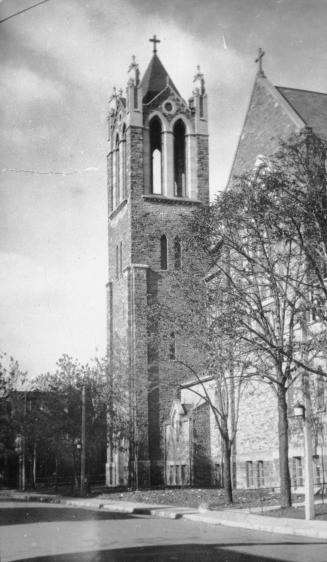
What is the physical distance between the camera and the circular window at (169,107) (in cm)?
5084

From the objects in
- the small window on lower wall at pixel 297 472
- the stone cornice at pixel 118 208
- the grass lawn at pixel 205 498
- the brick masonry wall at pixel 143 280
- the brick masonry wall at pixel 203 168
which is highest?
the brick masonry wall at pixel 203 168

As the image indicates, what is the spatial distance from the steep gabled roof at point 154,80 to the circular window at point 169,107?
107cm

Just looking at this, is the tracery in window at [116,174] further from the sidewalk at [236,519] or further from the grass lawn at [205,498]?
the sidewalk at [236,519]

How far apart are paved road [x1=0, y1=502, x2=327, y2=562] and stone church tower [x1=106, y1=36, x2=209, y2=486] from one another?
2410 centimetres

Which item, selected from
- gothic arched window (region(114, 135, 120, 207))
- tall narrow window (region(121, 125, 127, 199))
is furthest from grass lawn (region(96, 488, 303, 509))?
gothic arched window (region(114, 135, 120, 207))

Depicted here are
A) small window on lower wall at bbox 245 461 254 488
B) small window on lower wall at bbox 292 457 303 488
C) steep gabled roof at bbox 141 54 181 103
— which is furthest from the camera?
steep gabled roof at bbox 141 54 181 103

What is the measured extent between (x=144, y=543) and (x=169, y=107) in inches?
1602

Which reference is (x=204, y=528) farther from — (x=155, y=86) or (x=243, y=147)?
(x=155, y=86)

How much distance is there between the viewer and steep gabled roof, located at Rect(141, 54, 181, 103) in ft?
169

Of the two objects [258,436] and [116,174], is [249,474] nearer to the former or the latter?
[258,436]

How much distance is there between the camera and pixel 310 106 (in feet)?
117

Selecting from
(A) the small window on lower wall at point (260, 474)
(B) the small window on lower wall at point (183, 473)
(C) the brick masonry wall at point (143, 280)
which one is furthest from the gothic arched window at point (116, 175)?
(A) the small window on lower wall at point (260, 474)

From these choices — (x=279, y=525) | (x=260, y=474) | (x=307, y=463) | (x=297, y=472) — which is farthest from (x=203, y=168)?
(x=279, y=525)

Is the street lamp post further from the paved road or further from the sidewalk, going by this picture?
the paved road
